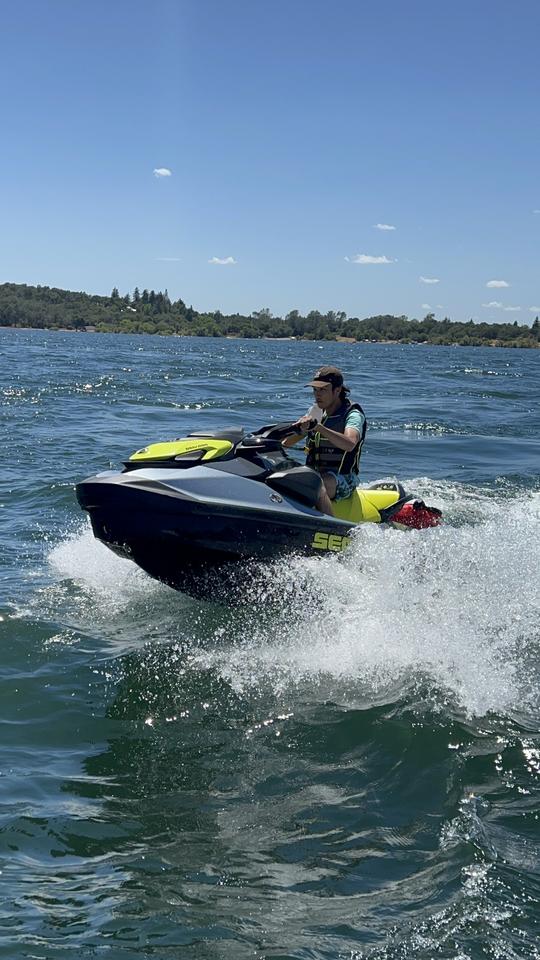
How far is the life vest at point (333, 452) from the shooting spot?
655 centimetres

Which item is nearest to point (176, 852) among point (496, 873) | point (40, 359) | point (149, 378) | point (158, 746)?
point (158, 746)

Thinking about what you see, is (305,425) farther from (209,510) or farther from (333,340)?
(333,340)

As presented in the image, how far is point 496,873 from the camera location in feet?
11.4

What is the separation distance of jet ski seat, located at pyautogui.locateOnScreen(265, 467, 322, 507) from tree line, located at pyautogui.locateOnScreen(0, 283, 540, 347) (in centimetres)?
11177

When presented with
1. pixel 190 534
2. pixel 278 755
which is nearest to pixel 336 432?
pixel 190 534

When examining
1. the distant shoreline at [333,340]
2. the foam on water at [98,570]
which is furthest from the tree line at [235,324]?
the foam on water at [98,570]

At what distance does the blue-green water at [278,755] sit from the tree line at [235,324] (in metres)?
112

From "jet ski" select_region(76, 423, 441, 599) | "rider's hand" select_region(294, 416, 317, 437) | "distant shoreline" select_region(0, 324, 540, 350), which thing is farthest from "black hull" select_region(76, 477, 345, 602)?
"distant shoreline" select_region(0, 324, 540, 350)

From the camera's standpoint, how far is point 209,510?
5492mm

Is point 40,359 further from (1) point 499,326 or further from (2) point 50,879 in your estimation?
(1) point 499,326

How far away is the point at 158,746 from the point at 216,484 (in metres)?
1.70

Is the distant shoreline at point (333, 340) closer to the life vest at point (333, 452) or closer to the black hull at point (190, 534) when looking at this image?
the life vest at point (333, 452)

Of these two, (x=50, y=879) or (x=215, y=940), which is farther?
(x=50, y=879)

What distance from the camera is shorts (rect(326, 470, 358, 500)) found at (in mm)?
6578
